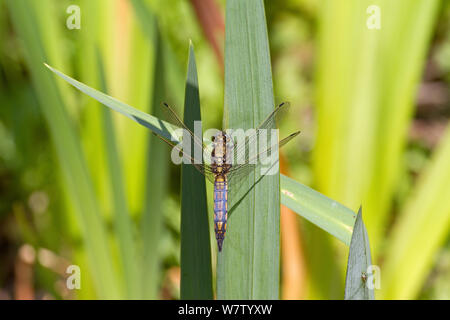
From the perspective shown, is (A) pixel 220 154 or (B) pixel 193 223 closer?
(B) pixel 193 223

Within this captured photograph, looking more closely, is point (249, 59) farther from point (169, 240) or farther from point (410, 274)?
point (169, 240)

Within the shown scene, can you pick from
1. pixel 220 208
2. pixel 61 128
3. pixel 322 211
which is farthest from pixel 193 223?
pixel 61 128

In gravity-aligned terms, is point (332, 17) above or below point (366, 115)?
above

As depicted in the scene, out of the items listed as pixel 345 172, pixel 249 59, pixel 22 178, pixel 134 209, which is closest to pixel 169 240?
pixel 134 209

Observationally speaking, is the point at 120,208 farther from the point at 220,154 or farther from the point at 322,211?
the point at 322,211

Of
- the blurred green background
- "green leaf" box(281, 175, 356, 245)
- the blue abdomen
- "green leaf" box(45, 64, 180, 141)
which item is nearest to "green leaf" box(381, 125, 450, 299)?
the blurred green background

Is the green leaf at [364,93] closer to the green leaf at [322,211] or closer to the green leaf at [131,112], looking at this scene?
the green leaf at [322,211]
